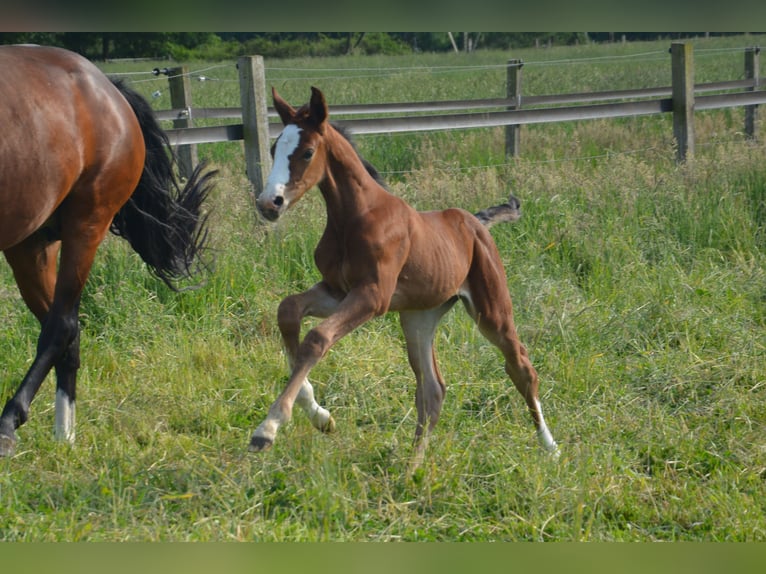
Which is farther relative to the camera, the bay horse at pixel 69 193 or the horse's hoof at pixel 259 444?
the bay horse at pixel 69 193

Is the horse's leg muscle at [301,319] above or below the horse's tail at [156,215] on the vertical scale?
below

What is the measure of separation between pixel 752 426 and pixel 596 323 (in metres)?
1.41

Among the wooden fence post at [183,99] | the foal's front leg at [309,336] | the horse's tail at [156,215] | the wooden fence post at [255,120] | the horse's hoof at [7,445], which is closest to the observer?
the foal's front leg at [309,336]

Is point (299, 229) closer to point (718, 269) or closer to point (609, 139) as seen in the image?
point (718, 269)

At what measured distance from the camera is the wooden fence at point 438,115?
23.7 ft

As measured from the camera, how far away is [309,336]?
3.36 metres

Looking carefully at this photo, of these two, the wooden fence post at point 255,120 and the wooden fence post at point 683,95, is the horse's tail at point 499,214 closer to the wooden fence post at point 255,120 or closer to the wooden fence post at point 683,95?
the wooden fence post at point 255,120

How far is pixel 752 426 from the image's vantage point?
437 centimetres

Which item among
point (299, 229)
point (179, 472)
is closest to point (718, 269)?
point (299, 229)

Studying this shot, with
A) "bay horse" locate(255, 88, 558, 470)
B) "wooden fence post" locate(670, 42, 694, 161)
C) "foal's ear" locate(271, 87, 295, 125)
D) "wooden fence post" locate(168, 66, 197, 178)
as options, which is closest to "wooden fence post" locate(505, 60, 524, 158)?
"wooden fence post" locate(670, 42, 694, 161)


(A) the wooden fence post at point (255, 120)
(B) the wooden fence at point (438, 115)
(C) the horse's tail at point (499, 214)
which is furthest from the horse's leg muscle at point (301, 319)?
(A) the wooden fence post at point (255, 120)

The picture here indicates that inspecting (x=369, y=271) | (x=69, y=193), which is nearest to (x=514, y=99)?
(x=69, y=193)

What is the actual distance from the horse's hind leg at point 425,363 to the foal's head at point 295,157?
3.33 ft

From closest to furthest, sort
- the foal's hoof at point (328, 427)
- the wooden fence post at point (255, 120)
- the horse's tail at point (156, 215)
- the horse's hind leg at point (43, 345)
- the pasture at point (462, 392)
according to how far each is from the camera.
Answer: the pasture at point (462, 392) < the foal's hoof at point (328, 427) < the horse's hind leg at point (43, 345) < the horse's tail at point (156, 215) < the wooden fence post at point (255, 120)
